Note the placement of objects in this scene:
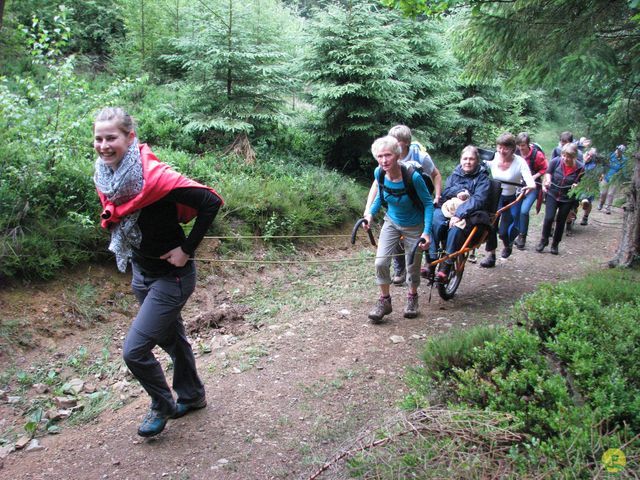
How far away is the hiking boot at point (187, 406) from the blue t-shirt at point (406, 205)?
2.96 m

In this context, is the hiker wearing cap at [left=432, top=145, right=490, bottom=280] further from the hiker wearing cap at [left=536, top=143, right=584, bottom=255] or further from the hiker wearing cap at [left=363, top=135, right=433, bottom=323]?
the hiker wearing cap at [left=536, top=143, right=584, bottom=255]

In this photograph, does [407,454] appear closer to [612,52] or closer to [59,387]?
[59,387]

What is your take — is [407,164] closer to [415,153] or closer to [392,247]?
[392,247]

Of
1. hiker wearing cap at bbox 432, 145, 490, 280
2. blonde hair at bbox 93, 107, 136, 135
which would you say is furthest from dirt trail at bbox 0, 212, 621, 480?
blonde hair at bbox 93, 107, 136, 135

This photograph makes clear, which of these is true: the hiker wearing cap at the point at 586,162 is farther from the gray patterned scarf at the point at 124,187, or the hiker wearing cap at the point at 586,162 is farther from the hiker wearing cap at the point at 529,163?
the gray patterned scarf at the point at 124,187

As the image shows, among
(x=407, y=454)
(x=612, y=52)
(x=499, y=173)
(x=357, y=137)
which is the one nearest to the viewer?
(x=407, y=454)

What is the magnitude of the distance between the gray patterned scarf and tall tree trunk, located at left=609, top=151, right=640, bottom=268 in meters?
7.01

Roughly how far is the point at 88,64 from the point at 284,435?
42.9 ft

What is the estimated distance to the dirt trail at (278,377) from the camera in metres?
3.79

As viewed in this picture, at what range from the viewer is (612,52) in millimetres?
6074

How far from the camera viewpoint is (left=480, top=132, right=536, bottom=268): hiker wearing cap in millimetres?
7934

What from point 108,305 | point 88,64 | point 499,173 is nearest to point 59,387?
point 108,305

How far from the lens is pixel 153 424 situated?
3.96 meters

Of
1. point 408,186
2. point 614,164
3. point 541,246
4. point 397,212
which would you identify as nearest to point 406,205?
point 397,212
